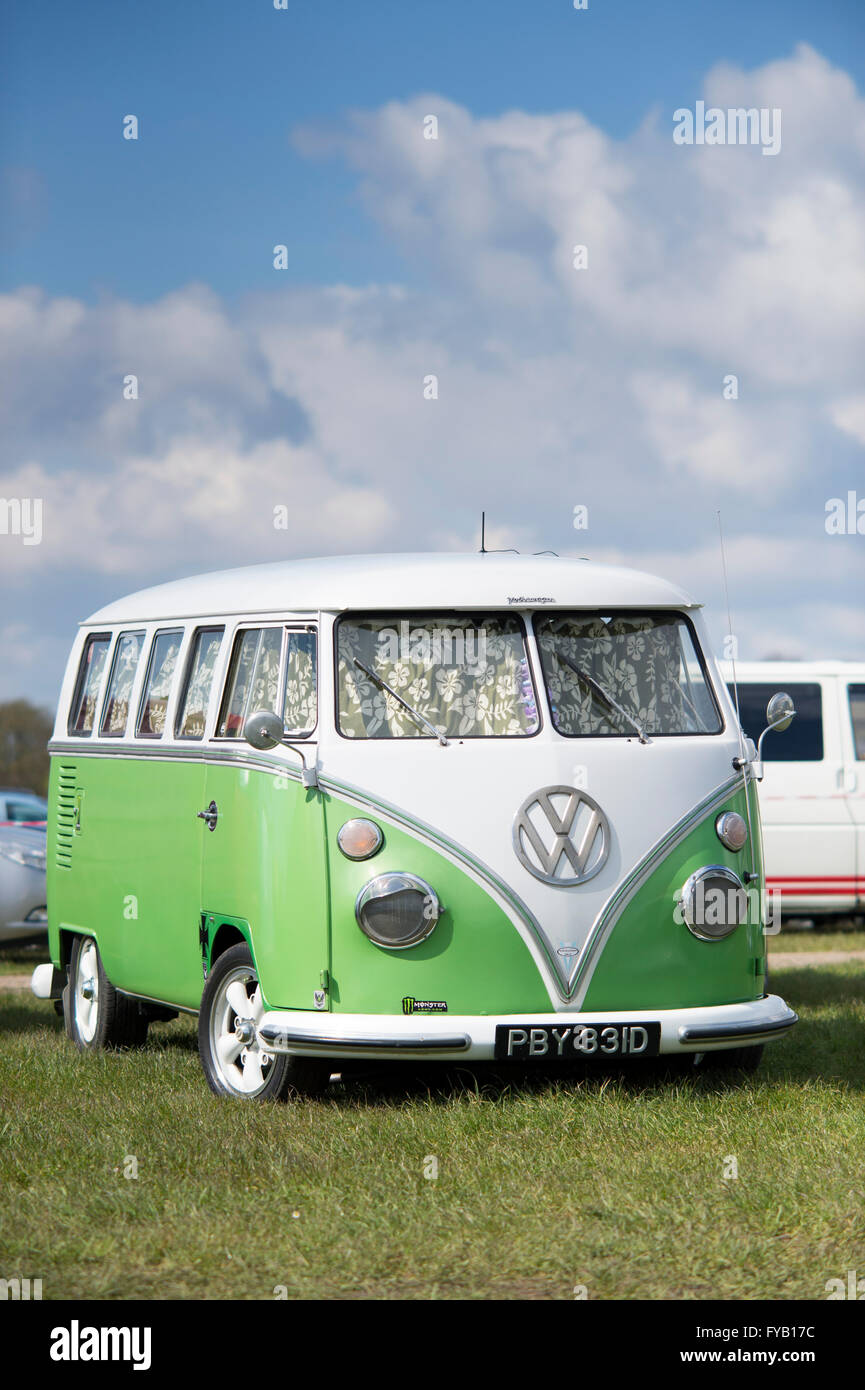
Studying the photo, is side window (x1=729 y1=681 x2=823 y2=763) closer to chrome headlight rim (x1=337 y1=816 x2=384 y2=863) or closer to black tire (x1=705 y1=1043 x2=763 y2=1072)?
black tire (x1=705 y1=1043 x2=763 y2=1072)

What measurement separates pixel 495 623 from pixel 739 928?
1732 mm

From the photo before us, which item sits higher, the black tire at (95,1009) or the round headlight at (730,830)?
the round headlight at (730,830)

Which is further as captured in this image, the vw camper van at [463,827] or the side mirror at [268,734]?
the side mirror at [268,734]

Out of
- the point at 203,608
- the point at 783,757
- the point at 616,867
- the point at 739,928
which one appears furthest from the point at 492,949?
the point at 783,757

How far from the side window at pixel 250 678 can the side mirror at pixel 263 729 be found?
410 mm

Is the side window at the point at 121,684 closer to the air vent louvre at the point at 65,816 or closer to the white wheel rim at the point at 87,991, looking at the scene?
the air vent louvre at the point at 65,816

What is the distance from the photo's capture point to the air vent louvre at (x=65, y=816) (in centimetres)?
1072

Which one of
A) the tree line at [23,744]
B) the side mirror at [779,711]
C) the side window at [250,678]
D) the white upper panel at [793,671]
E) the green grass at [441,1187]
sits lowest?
the green grass at [441,1187]

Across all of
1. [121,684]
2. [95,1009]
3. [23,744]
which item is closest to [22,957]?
[95,1009]

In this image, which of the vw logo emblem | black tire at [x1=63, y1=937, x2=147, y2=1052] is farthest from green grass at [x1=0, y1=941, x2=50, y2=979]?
the vw logo emblem

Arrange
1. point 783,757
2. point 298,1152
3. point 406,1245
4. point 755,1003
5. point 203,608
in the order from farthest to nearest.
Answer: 1. point 783,757
2. point 203,608
3. point 755,1003
4. point 298,1152
5. point 406,1245

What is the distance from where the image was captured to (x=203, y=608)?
29.9 feet

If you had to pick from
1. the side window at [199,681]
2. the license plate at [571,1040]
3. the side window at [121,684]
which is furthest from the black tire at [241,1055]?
the side window at [121,684]
